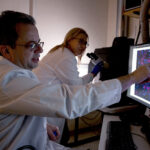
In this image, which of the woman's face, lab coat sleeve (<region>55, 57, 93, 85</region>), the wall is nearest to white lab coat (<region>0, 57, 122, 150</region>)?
lab coat sleeve (<region>55, 57, 93, 85</region>)

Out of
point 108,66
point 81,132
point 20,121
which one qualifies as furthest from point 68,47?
point 81,132

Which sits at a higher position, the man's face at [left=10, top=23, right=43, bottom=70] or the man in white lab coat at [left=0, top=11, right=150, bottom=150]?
the man's face at [left=10, top=23, right=43, bottom=70]

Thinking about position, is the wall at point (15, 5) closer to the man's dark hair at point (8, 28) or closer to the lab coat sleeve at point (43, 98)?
the man's dark hair at point (8, 28)

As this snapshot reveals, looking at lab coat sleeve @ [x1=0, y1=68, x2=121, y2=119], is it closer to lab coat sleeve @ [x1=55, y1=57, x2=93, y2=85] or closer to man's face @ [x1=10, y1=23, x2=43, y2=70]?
man's face @ [x1=10, y1=23, x2=43, y2=70]

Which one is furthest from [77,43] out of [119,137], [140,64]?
[119,137]

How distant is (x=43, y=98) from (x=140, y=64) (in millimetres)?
668

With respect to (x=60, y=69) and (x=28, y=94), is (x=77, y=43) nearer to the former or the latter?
(x=60, y=69)

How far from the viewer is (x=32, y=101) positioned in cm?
61

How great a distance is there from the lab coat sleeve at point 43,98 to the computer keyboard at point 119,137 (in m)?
0.23

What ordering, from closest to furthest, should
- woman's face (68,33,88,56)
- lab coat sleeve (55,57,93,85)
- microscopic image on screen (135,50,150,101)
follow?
microscopic image on screen (135,50,150,101), lab coat sleeve (55,57,93,85), woman's face (68,33,88,56)

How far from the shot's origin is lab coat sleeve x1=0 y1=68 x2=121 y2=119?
615 mm

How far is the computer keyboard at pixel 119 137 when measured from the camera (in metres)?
0.75

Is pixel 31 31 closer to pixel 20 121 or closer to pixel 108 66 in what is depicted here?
pixel 20 121

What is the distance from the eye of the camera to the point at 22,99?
61 cm
